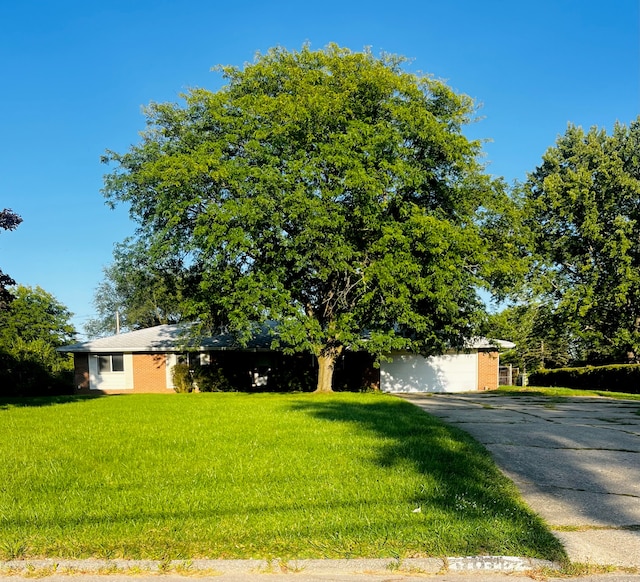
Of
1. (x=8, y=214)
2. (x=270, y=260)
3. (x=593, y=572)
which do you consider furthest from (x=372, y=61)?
(x=593, y=572)

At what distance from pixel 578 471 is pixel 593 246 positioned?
84.3ft

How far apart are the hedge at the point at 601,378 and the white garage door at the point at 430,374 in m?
5.22

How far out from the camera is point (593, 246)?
2966 centimetres

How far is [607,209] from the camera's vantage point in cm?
2931

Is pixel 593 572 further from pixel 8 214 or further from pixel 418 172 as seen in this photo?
pixel 418 172

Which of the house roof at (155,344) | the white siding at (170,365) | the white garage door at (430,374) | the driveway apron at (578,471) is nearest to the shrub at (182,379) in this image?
the house roof at (155,344)

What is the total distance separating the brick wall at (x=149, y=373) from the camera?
91.2 feet

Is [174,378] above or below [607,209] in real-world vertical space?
below

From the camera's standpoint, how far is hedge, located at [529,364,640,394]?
2406 centimetres

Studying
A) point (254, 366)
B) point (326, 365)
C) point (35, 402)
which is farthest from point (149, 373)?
point (326, 365)

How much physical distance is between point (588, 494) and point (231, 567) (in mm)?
3689

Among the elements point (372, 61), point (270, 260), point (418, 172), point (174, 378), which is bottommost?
point (174, 378)

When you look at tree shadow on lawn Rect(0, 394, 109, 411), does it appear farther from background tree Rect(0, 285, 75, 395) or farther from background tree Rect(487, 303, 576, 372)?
background tree Rect(487, 303, 576, 372)

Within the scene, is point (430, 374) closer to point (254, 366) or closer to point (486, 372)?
point (486, 372)
